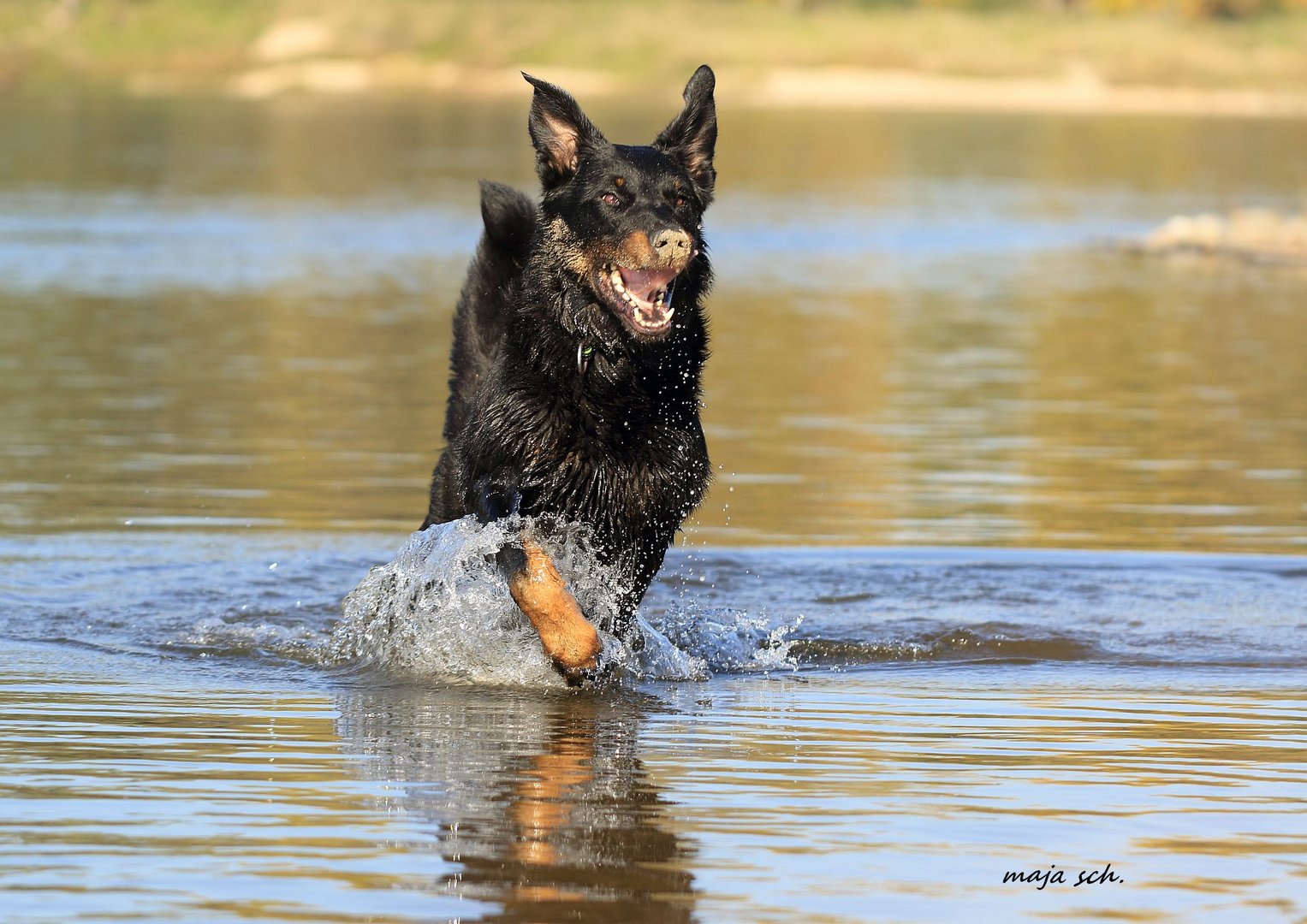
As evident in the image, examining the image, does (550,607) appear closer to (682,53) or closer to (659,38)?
(682,53)

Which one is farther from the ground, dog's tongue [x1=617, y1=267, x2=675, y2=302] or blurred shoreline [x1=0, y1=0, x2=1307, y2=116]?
blurred shoreline [x1=0, y1=0, x2=1307, y2=116]

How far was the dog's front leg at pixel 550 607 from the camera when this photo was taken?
708cm

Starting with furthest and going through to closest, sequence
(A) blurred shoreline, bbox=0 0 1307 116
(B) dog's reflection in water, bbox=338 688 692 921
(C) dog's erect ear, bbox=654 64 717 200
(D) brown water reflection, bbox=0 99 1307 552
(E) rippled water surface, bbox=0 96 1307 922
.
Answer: (A) blurred shoreline, bbox=0 0 1307 116, (D) brown water reflection, bbox=0 99 1307 552, (C) dog's erect ear, bbox=654 64 717 200, (E) rippled water surface, bbox=0 96 1307 922, (B) dog's reflection in water, bbox=338 688 692 921

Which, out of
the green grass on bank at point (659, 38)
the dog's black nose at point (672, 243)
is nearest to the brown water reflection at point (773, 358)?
the dog's black nose at point (672, 243)

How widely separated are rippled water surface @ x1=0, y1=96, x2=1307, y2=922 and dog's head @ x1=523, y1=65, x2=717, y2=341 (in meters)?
1.14

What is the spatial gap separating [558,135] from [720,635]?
91.2 inches

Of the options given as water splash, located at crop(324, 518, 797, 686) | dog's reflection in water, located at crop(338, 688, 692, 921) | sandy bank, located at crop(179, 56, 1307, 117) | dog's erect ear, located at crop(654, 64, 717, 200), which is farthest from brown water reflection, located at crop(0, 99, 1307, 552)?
sandy bank, located at crop(179, 56, 1307, 117)

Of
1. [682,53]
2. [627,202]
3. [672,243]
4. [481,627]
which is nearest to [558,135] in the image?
[627,202]

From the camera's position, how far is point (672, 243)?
6871 millimetres

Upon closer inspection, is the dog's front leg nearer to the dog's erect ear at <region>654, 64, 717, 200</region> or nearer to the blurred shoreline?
the dog's erect ear at <region>654, 64, 717, 200</region>

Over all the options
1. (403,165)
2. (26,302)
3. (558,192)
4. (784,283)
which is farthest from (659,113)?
(558,192)

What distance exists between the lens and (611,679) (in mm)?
7570

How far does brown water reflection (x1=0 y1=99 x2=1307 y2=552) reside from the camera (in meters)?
11.6

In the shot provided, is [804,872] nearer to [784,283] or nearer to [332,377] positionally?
[332,377]
